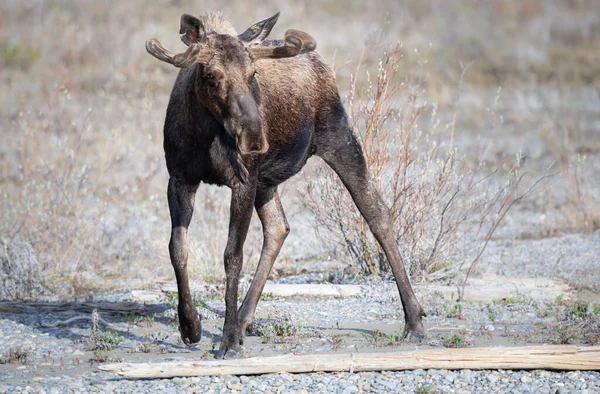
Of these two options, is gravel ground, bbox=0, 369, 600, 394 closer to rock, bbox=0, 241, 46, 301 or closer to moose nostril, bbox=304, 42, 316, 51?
moose nostril, bbox=304, 42, 316, 51

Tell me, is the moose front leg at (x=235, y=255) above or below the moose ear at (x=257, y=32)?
below

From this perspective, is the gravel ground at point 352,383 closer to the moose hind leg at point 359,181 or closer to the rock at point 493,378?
the rock at point 493,378

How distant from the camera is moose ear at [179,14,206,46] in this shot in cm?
687

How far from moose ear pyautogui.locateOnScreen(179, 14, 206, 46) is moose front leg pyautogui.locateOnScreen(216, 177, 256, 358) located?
1.08 m

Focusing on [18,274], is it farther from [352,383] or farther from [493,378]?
[493,378]

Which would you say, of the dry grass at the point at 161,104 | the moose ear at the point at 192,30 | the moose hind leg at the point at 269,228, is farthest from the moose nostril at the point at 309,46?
the dry grass at the point at 161,104

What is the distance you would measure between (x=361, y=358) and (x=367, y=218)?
85.8 inches

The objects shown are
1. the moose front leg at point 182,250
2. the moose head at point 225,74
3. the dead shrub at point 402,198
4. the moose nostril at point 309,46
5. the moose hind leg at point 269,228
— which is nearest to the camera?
the moose head at point 225,74

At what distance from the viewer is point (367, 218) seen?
8453 mm

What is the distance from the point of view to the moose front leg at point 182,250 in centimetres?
738

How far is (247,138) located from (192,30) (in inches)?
34.5

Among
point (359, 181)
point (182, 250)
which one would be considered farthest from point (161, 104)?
point (182, 250)

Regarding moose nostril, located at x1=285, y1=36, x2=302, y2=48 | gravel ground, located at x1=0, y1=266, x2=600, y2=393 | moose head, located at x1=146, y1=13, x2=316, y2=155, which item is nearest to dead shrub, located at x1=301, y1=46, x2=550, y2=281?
gravel ground, located at x1=0, y1=266, x2=600, y2=393

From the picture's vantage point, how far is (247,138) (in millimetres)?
6723
